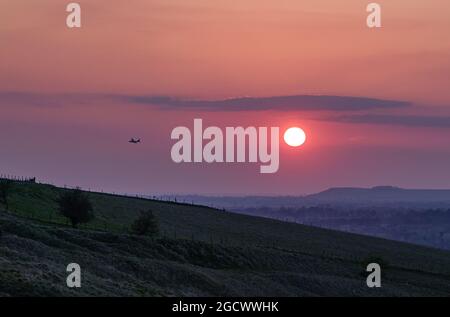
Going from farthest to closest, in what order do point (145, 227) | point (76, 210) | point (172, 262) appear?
1. point (76, 210)
2. point (145, 227)
3. point (172, 262)

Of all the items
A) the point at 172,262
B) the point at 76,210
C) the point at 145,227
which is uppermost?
the point at 76,210

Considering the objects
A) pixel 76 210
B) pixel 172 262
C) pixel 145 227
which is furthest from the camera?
pixel 76 210

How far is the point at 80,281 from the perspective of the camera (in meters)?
50.3

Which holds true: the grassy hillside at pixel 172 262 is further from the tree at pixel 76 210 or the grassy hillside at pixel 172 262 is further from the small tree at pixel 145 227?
the small tree at pixel 145 227

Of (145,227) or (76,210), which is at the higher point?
(76,210)

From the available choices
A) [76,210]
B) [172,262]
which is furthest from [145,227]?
[172,262]

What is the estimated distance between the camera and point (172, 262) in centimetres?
7344

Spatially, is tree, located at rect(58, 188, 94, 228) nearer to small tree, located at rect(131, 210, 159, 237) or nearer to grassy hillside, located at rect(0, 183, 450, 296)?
grassy hillside, located at rect(0, 183, 450, 296)

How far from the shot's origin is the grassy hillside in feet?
177

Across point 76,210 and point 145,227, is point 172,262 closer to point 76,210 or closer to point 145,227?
point 145,227

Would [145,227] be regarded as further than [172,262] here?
Yes
